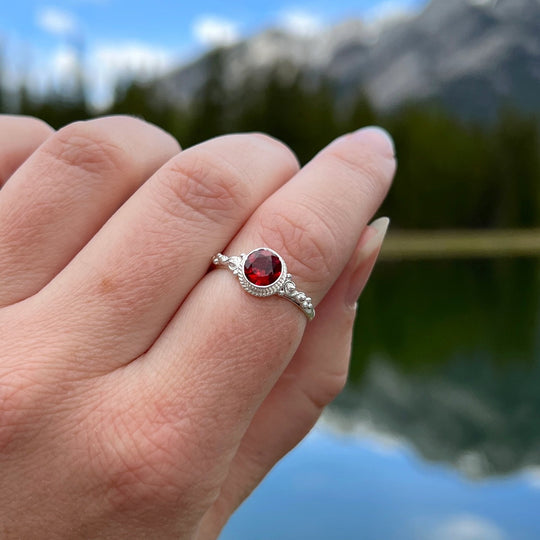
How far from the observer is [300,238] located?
105 cm

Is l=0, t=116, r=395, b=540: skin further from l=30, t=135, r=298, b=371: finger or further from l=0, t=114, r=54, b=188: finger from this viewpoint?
l=0, t=114, r=54, b=188: finger

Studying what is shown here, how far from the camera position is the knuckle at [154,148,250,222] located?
1056mm

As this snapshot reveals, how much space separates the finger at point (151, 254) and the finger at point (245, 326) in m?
0.03

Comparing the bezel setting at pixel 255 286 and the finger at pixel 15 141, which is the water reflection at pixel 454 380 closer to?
the bezel setting at pixel 255 286

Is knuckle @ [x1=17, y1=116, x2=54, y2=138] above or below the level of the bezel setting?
above

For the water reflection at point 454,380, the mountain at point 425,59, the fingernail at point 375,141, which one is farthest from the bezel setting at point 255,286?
the mountain at point 425,59

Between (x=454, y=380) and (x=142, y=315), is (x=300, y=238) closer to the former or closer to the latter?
(x=142, y=315)

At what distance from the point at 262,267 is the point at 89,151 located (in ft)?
1.29

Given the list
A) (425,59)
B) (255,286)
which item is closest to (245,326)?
(255,286)

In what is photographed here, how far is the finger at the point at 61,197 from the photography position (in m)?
1.08

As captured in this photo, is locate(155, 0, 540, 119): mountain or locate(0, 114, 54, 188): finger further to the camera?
locate(155, 0, 540, 119): mountain

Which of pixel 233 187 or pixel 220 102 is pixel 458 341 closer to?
pixel 233 187

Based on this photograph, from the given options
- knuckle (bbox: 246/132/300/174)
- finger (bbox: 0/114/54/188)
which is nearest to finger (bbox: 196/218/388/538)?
knuckle (bbox: 246/132/300/174)

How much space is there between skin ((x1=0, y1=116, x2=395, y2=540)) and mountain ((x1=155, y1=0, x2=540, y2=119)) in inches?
257
